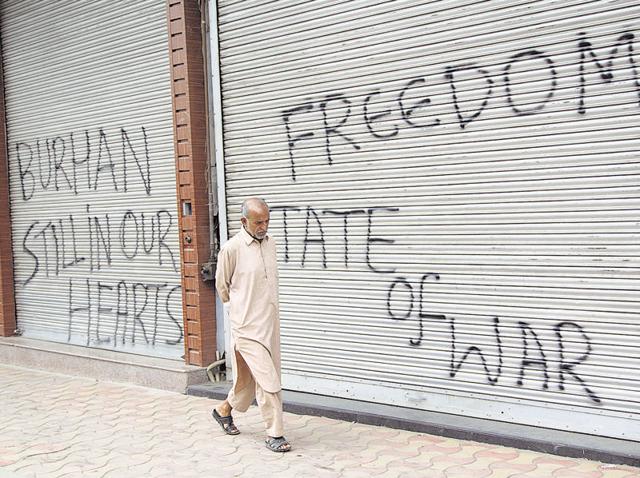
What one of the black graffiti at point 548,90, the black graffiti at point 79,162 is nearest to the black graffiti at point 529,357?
the black graffiti at point 548,90

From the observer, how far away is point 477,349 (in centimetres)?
568

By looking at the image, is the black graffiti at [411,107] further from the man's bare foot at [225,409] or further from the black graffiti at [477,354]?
the man's bare foot at [225,409]

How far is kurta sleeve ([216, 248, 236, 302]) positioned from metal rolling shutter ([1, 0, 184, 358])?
2.68 m

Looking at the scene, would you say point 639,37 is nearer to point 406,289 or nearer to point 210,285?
point 406,289

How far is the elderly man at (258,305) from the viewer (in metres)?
5.42

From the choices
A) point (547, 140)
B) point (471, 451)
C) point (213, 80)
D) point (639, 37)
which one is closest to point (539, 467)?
point (471, 451)

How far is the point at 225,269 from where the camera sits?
555 cm

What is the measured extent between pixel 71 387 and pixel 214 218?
7.82 ft

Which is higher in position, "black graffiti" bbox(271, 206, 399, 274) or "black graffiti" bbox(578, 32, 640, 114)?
"black graffiti" bbox(578, 32, 640, 114)

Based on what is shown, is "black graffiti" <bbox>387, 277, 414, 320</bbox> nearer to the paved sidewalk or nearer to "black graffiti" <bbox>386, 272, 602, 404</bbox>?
"black graffiti" <bbox>386, 272, 602, 404</bbox>

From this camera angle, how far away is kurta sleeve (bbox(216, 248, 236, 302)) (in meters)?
5.53

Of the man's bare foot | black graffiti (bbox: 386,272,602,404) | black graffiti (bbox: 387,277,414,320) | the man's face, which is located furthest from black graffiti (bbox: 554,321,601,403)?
the man's bare foot

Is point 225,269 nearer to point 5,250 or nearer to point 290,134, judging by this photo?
point 290,134

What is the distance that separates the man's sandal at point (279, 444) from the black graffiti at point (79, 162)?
384cm
